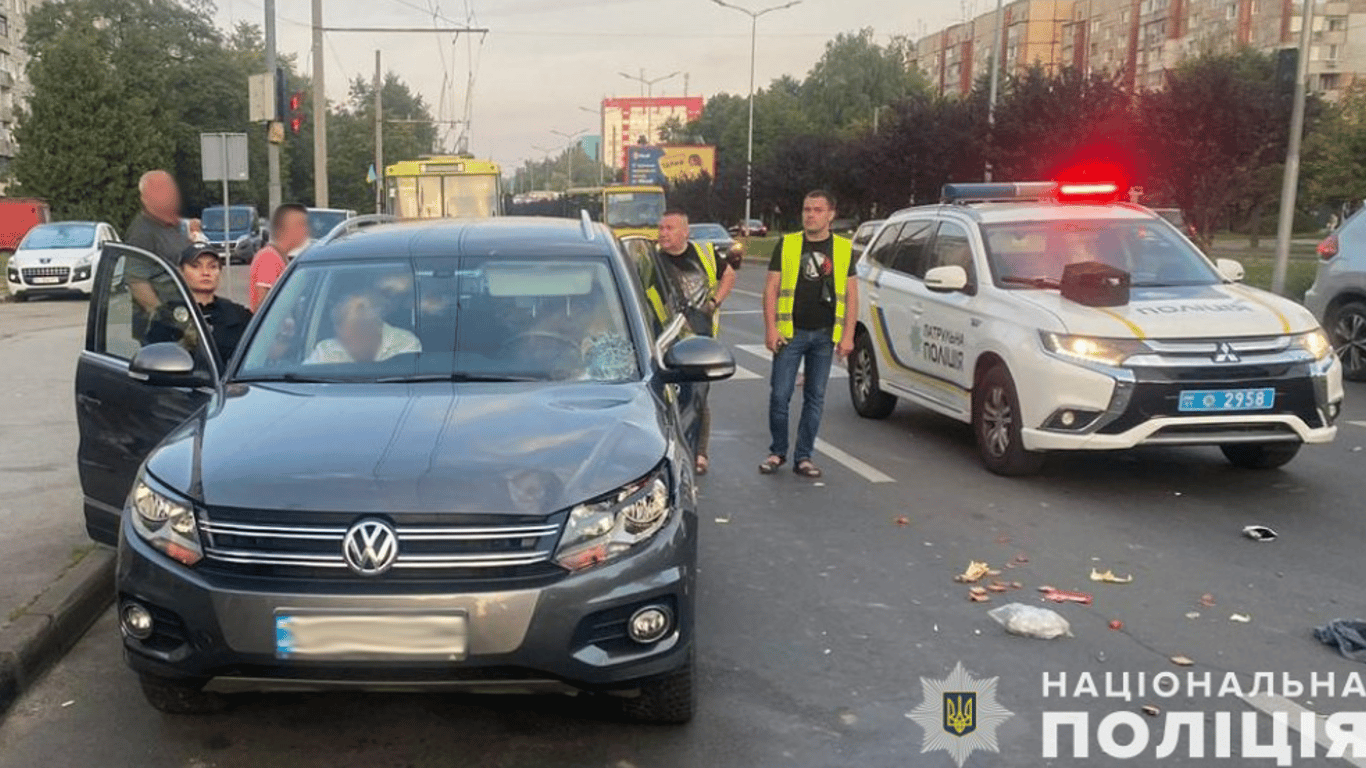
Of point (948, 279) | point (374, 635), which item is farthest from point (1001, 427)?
point (374, 635)

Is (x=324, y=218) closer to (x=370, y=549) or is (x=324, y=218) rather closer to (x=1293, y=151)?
(x=1293, y=151)

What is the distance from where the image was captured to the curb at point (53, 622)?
4.36m

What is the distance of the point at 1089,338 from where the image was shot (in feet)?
23.6

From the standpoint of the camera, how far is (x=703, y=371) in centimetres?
468

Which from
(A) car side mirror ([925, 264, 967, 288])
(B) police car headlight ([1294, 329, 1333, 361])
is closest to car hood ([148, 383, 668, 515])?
(A) car side mirror ([925, 264, 967, 288])

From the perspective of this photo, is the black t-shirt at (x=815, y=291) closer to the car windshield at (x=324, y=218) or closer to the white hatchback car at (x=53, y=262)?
the car windshield at (x=324, y=218)

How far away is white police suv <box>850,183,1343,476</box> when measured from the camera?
703cm

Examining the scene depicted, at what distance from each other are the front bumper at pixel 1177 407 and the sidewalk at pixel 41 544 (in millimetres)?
5188

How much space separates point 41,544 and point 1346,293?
1170 centimetres

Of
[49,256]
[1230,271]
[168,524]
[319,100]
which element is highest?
[319,100]

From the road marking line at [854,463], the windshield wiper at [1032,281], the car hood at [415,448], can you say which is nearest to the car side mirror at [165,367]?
the car hood at [415,448]

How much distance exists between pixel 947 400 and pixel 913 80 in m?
97.6

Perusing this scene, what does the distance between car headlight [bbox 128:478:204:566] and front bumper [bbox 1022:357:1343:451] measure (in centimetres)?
516

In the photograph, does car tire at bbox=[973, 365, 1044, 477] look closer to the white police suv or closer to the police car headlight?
the white police suv
